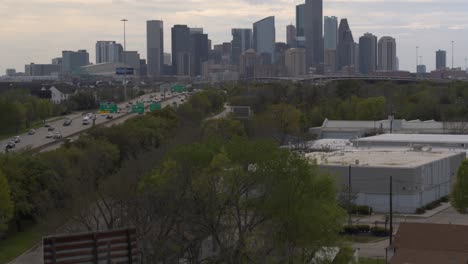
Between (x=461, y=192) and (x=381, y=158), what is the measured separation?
609cm

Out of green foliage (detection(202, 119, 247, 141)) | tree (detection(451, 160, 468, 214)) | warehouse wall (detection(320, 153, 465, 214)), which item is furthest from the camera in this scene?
green foliage (detection(202, 119, 247, 141))

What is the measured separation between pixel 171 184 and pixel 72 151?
41.1 feet

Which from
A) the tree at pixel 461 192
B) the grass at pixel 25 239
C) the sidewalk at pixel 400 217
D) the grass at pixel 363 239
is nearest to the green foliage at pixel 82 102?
the grass at pixel 25 239

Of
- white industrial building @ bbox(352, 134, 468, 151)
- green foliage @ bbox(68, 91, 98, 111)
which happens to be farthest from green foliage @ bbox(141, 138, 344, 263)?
green foliage @ bbox(68, 91, 98, 111)

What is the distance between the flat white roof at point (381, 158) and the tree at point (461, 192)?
9.26ft

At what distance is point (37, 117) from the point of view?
193 feet

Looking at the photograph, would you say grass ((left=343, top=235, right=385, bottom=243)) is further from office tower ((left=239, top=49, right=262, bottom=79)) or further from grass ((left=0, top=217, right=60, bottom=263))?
office tower ((left=239, top=49, right=262, bottom=79))

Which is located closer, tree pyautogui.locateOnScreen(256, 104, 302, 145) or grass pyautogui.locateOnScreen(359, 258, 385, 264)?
grass pyautogui.locateOnScreen(359, 258, 385, 264)

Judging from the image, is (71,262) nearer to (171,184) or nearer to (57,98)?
(171,184)

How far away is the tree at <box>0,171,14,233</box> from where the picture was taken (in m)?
19.8

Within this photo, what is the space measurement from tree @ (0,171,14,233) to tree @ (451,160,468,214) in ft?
39.1

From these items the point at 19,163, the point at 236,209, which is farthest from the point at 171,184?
the point at 19,163

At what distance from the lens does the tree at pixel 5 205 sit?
65.0ft

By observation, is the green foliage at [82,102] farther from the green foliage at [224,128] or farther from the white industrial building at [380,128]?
the green foliage at [224,128]
